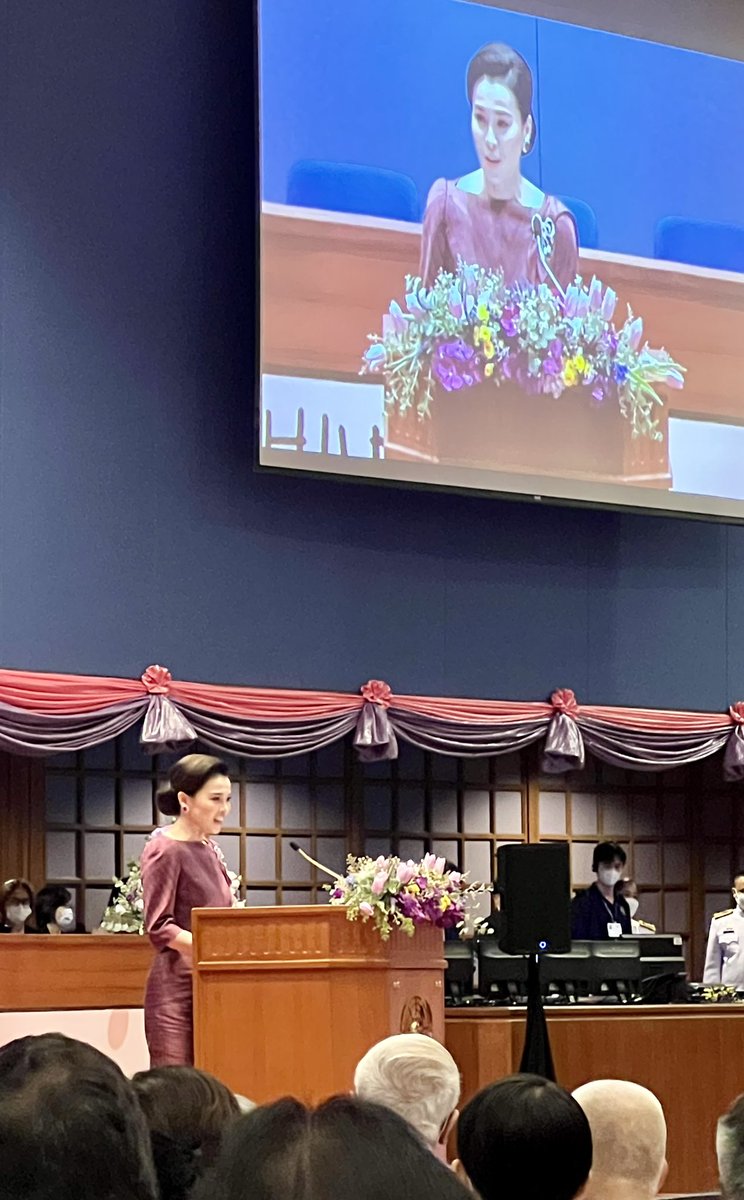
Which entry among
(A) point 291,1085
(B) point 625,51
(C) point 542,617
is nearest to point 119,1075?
(A) point 291,1085

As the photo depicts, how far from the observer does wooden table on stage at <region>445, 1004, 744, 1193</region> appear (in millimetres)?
6848

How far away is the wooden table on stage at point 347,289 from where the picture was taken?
32.6ft

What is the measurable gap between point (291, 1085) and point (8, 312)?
18.1ft

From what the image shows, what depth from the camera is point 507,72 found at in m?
10.7

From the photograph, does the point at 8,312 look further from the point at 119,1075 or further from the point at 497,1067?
the point at 119,1075

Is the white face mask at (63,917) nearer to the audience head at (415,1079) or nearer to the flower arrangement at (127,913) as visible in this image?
the flower arrangement at (127,913)

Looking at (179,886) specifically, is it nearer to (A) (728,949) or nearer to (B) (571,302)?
(A) (728,949)

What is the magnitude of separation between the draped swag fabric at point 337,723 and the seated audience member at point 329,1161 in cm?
830

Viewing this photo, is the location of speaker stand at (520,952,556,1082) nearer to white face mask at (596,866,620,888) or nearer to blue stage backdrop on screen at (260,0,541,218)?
white face mask at (596,866,620,888)

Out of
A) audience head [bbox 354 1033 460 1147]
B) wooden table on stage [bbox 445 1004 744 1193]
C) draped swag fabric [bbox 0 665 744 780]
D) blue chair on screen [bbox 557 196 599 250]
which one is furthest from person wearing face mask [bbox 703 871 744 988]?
audience head [bbox 354 1033 460 1147]

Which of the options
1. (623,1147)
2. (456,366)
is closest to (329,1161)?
(623,1147)

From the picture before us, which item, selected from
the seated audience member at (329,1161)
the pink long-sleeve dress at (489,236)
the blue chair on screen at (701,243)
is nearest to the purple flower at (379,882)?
the seated audience member at (329,1161)

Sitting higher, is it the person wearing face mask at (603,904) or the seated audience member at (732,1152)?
the seated audience member at (732,1152)

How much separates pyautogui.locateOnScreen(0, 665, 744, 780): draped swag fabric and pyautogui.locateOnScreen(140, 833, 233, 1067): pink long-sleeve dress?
13.0ft
